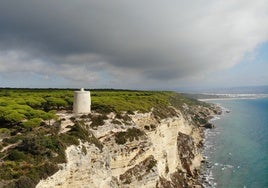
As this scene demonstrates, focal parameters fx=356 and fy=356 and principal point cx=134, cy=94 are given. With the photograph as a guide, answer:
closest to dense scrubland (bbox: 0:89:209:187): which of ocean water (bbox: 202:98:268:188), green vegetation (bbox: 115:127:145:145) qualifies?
green vegetation (bbox: 115:127:145:145)

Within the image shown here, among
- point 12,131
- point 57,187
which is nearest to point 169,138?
point 12,131

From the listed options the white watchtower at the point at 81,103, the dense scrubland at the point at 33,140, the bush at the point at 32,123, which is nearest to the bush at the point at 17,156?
the dense scrubland at the point at 33,140

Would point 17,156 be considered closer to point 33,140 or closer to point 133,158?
point 33,140

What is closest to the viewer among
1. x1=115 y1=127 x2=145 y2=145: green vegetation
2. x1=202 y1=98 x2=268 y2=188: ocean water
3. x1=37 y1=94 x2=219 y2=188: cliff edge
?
x1=37 y1=94 x2=219 y2=188: cliff edge

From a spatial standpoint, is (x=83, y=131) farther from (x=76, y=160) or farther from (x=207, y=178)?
(x=207, y=178)

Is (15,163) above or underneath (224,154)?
above

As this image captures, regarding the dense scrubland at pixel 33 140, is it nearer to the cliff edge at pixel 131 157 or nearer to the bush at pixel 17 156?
the bush at pixel 17 156

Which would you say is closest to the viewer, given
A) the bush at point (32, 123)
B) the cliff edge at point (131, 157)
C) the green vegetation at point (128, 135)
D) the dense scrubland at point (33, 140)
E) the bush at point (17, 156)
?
the dense scrubland at point (33, 140)

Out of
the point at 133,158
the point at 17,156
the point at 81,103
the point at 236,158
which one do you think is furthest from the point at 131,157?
the point at 236,158

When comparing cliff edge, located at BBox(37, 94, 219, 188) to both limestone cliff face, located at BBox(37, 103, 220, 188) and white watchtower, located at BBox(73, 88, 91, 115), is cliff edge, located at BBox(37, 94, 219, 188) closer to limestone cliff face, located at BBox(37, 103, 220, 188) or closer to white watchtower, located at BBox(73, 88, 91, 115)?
limestone cliff face, located at BBox(37, 103, 220, 188)
